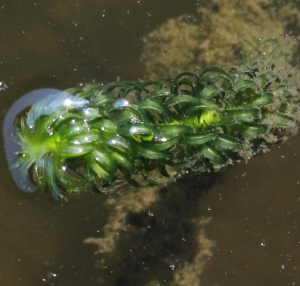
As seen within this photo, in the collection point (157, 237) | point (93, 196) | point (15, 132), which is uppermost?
point (15, 132)

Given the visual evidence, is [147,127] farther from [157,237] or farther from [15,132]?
[157,237]

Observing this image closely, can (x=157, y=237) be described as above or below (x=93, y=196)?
below

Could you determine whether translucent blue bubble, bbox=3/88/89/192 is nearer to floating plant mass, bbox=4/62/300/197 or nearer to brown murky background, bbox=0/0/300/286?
brown murky background, bbox=0/0/300/286

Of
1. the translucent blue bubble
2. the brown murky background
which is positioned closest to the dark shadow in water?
the brown murky background

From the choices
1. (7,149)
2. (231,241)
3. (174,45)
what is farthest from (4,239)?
(174,45)

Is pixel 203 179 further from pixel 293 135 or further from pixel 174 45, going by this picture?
pixel 174 45

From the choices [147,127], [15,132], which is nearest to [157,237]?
Result: [15,132]

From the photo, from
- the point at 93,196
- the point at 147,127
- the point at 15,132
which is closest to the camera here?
the point at 147,127
